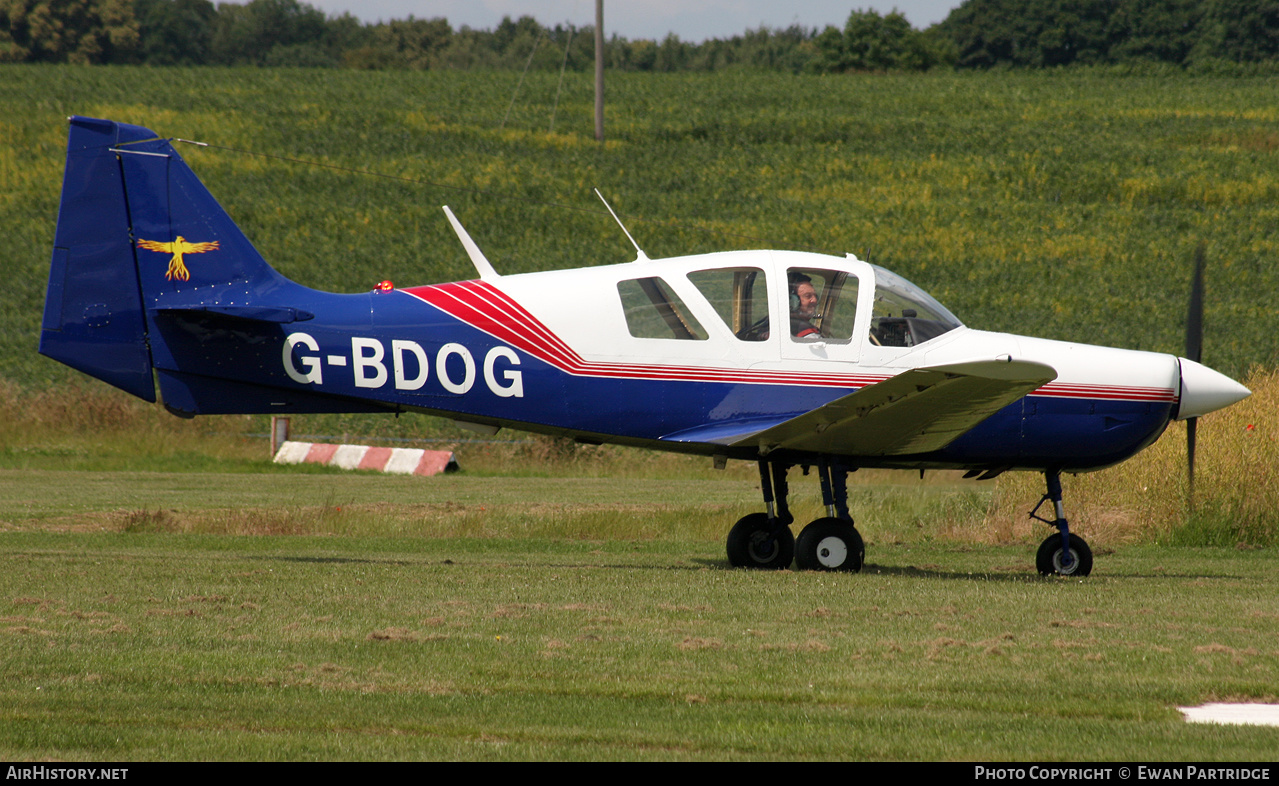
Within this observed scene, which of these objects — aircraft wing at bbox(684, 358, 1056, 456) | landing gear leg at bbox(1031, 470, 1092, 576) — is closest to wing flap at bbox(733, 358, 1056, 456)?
aircraft wing at bbox(684, 358, 1056, 456)

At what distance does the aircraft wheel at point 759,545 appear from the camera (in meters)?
11.6

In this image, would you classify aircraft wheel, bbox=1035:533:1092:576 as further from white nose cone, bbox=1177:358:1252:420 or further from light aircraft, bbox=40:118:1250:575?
white nose cone, bbox=1177:358:1252:420

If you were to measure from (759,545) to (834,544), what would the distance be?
1173mm

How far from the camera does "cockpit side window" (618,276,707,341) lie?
10.7 metres

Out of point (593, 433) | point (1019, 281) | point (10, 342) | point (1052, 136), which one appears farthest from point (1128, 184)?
point (593, 433)

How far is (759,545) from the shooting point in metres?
11.6

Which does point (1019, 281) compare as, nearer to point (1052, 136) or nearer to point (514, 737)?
point (1052, 136)

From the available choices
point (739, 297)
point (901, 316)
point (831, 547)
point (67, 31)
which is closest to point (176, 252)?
point (739, 297)

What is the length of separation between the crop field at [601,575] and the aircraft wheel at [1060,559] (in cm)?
23

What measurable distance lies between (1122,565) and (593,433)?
531 centimetres

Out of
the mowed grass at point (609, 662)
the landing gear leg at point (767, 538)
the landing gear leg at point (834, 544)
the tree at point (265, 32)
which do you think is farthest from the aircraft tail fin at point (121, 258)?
the tree at point (265, 32)

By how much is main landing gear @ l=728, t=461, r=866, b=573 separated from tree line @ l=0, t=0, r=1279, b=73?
228 feet

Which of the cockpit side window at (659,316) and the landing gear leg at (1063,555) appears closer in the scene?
the cockpit side window at (659,316)

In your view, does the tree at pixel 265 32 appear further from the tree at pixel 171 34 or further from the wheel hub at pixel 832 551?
the wheel hub at pixel 832 551
